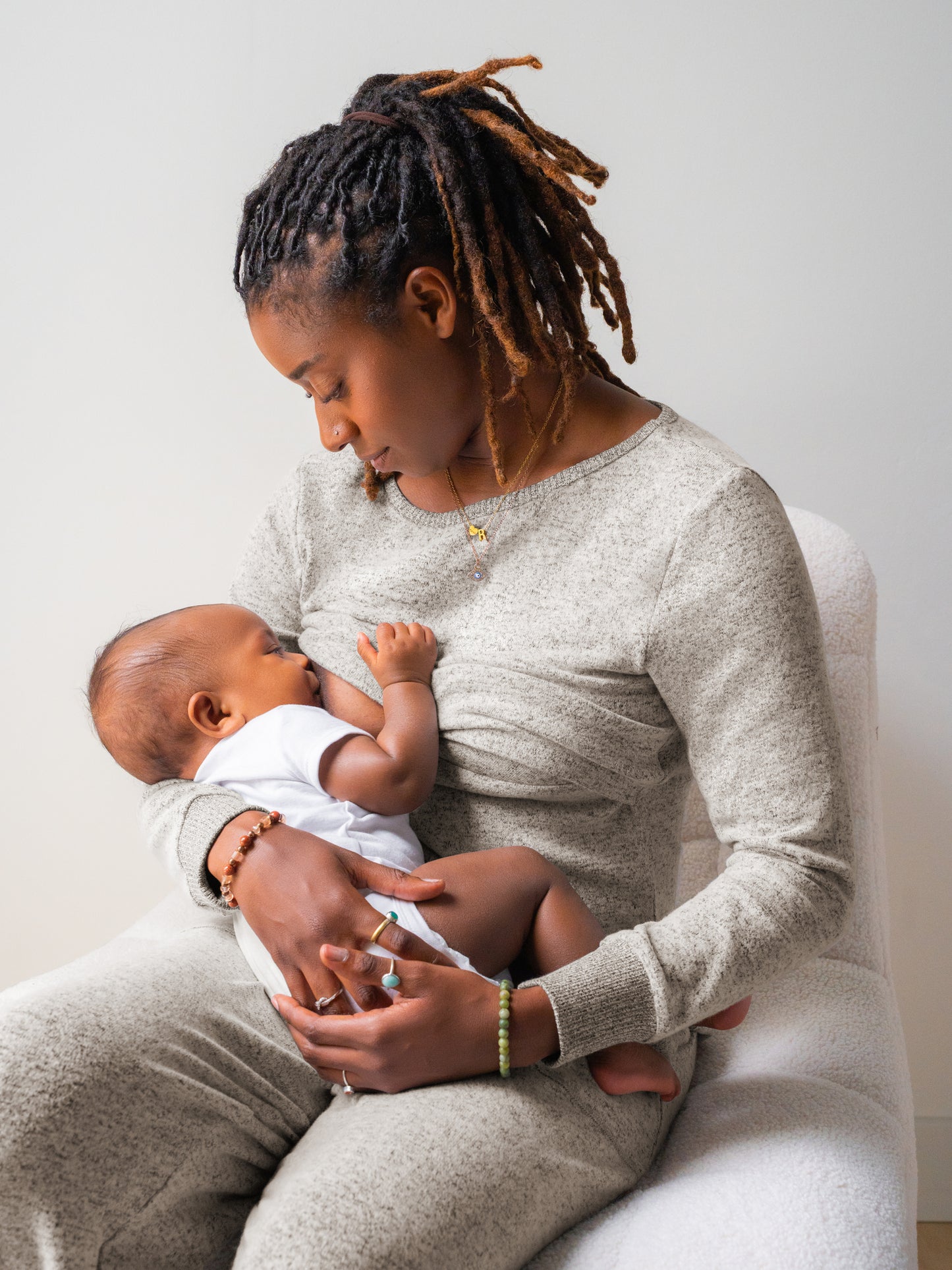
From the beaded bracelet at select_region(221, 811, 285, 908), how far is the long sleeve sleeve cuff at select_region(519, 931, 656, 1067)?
1.03 ft

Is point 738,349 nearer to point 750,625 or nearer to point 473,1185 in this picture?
point 750,625

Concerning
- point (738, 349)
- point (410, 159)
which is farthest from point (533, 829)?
point (738, 349)

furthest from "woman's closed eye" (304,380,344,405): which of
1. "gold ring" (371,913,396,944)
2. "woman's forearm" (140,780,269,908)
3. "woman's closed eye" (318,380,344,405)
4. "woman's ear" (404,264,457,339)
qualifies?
"gold ring" (371,913,396,944)

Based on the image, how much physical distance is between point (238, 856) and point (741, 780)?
519 mm

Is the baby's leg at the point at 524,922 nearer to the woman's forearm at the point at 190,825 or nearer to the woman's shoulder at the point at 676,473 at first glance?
the woman's forearm at the point at 190,825

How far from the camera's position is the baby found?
1026 mm

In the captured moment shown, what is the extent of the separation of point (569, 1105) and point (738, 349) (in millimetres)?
1216

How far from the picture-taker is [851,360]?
5.43 feet

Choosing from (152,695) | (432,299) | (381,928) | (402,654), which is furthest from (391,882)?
(432,299)

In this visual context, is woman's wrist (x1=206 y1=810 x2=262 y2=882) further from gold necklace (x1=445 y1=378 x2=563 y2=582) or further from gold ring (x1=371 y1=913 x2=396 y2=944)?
gold necklace (x1=445 y1=378 x2=563 y2=582)

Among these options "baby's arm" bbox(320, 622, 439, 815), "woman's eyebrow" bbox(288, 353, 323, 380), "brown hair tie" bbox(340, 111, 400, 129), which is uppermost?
"brown hair tie" bbox(340, 111, 400, 129)

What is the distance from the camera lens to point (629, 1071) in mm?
991

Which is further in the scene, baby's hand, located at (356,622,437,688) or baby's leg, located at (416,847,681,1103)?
baby's hand, located at (356,622,437,688)

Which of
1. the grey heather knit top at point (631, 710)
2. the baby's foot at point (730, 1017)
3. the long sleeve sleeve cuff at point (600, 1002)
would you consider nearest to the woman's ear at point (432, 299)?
the grey heather knit top at point (631, 710)
